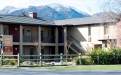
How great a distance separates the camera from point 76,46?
5300 cm

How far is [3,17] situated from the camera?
51.4 metres

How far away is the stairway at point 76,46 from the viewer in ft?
172

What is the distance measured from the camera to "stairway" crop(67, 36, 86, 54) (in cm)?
5233

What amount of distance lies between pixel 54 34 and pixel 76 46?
4.42 metres

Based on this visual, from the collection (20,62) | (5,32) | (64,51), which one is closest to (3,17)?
(5,32)

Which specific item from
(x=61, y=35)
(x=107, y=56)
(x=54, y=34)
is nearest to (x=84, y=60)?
(x=107, y=56)

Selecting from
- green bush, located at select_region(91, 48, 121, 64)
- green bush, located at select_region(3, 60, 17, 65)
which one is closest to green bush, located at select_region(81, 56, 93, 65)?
green bush, located at select_region(91, 48, 121, 64)

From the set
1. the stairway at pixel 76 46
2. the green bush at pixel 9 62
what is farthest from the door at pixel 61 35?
the green bush at pixel 9 62

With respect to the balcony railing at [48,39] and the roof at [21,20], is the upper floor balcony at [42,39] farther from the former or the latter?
the roof at [21,20]

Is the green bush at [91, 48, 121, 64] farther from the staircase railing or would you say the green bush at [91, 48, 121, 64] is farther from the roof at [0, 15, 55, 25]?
the roof at [0, 15, 55, 25]

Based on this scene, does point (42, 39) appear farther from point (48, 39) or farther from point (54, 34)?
point (54, 34)

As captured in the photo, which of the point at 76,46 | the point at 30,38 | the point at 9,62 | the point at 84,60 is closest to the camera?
the point at 9,62

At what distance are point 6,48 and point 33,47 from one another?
15533mm

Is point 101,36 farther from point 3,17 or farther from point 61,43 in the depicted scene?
point 3,17
